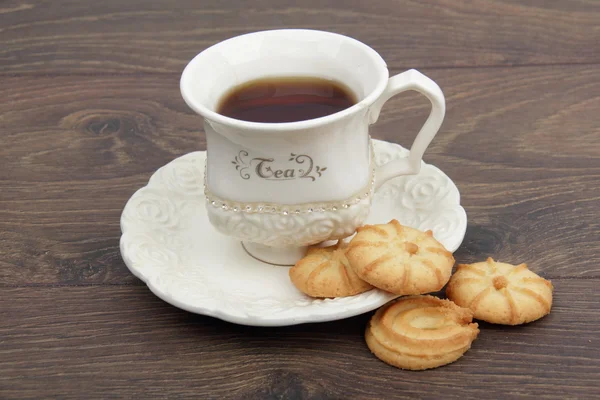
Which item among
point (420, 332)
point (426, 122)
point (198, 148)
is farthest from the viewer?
point (198, 148)

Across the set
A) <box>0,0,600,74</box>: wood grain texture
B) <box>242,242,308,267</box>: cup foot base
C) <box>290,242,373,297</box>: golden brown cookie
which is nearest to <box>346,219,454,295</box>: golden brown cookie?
<box>290,242,373,297</box>: golden brown cookie

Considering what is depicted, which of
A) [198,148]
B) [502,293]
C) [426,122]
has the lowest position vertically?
[198,148]

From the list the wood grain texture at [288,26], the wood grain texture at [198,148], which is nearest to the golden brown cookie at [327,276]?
the wood grain texture at [198,148]

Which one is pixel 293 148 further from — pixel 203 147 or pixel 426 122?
pixel 203 147

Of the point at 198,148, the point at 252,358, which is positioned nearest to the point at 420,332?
the point at 252,358

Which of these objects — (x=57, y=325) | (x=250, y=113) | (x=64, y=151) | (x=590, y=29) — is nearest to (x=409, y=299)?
Result: (x=250, y=113)

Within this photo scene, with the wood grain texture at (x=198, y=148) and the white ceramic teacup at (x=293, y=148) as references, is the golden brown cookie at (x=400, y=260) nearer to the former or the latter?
the white ceramic teacup at (x=293, y=148)
